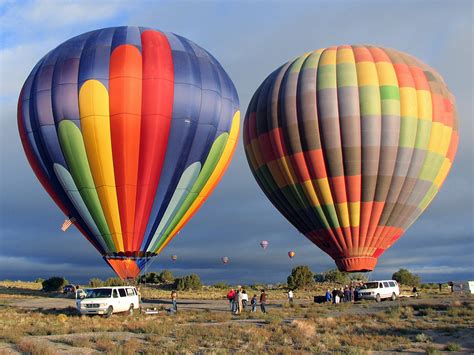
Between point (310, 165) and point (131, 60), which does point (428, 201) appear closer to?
point (310, 165)

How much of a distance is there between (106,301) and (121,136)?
30.9 feet

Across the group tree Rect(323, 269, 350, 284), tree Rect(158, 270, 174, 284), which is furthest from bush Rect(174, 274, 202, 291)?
tree Rect(323, 269, 350, 284)

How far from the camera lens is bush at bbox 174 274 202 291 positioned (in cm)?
6502

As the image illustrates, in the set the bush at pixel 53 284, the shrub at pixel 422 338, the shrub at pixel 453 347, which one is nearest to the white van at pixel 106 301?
the shrub at pixel 422 338

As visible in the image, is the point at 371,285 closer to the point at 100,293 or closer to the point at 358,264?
the point at 358,264

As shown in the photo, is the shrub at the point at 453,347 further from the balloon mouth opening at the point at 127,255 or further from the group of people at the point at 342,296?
the balloon mouth opening at the point at 127,255

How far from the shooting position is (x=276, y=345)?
1798cm

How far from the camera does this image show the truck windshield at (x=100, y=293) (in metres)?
26.5

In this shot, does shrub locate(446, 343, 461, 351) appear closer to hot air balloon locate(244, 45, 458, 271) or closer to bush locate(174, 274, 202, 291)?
hot air balloon locate(244, 45, 458, 271)

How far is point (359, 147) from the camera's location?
3469cm

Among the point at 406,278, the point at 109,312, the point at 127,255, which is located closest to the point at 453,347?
the point at 109,312

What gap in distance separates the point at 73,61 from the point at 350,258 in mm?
21154

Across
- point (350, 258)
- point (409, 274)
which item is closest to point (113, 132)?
point (350, 258)

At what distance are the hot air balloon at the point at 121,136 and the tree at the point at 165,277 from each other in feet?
143
